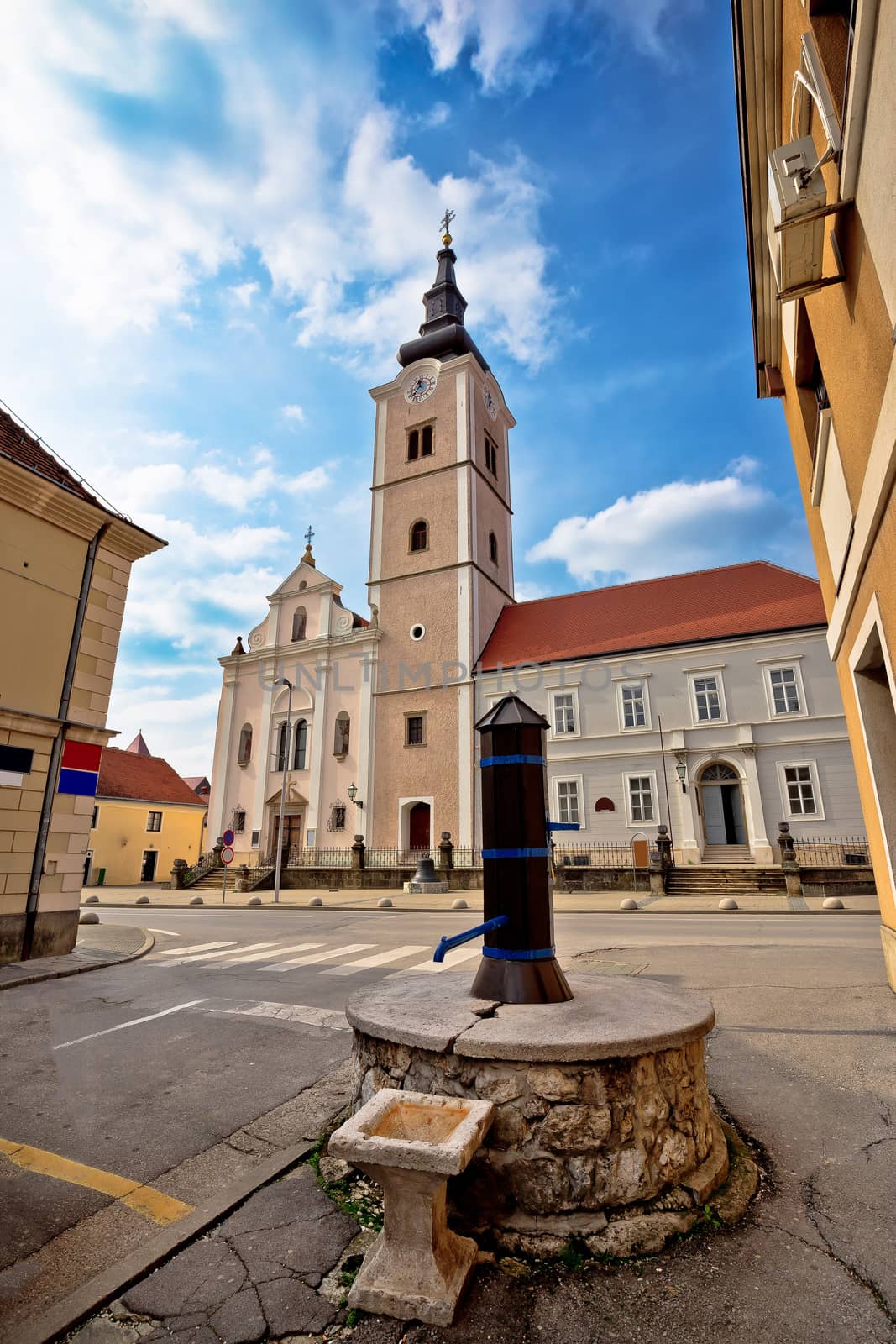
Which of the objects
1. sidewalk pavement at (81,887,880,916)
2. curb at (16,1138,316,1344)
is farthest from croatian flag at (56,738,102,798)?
sidewalk pavement at (81,887,880,916)

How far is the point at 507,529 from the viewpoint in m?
38.2

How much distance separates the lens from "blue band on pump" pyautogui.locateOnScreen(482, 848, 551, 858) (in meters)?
3.94

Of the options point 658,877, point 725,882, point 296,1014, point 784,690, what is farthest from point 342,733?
point 296,1014

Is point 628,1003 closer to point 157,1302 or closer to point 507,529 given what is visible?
point 157,1302

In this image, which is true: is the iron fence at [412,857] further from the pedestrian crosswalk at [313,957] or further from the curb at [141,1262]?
the curb at [141,1262]

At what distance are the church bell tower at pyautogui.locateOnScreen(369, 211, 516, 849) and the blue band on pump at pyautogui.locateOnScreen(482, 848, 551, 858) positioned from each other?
25.3 meters

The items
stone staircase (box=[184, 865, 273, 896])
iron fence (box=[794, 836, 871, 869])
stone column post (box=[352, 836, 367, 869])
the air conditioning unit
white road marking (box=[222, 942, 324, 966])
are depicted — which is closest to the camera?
the air conditioning unit

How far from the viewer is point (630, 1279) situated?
8.36ft

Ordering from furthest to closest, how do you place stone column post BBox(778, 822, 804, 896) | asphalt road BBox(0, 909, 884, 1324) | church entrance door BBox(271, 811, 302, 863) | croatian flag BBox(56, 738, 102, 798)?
church entrance door BBox(271, 811, 302, 863)
stone column post BBox(778, 822, 804, 896)
croatian flag BBox(56, 738, 102, 798)
asphalt road BBox(0, 909, 884, 1324)

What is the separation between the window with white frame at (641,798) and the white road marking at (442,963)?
15.7m

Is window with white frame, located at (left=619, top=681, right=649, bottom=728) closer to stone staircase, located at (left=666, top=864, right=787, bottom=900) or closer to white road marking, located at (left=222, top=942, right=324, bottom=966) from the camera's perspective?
stone staircase, located at (left=666, top=864, right=787, bottom=900)

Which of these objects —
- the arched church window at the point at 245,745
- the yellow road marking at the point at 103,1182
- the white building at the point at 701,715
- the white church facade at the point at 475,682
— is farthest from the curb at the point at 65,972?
the arched church window at the point at 245,745

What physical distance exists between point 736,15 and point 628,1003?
8.62 meters

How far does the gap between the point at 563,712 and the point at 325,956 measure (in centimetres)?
1939
